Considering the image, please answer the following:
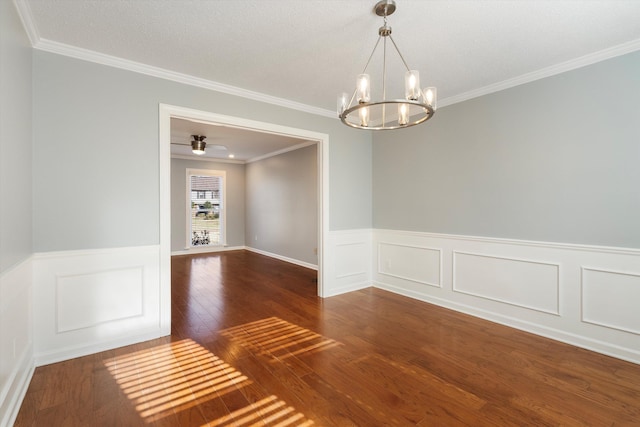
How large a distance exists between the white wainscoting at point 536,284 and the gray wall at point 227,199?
550 cm

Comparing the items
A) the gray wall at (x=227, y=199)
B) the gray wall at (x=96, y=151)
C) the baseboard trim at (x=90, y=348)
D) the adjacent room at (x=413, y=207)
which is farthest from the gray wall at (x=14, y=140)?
the gray wall at (x=227, y=199)

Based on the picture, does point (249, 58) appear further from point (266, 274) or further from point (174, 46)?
point (266, 274)

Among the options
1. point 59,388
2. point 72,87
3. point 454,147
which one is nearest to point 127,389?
point 59,388

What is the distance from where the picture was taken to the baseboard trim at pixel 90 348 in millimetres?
2387

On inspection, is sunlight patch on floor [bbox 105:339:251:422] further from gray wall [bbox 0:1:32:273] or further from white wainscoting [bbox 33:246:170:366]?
gray wall [bbox 0:1:32:273]

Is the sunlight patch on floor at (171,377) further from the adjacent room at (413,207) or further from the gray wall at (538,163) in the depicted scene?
the gray wall at (538,163)

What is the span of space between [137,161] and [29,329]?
156cm

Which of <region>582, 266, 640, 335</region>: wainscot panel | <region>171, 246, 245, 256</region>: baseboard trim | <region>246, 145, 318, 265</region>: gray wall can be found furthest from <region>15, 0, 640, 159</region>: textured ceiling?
<region>171, 246, 245, 256</region>: baseboard trim

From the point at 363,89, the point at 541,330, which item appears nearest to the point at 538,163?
the point at 541,330

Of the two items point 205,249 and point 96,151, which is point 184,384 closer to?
point 96,151

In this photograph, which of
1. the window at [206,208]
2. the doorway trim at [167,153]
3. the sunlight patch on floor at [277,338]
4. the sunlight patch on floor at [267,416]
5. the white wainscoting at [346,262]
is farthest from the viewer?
the window at [206,208]

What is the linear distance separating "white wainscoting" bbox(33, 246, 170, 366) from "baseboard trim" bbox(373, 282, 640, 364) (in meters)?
3.19

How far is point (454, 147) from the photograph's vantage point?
12.0ft

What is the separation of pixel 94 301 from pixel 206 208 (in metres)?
5.82
